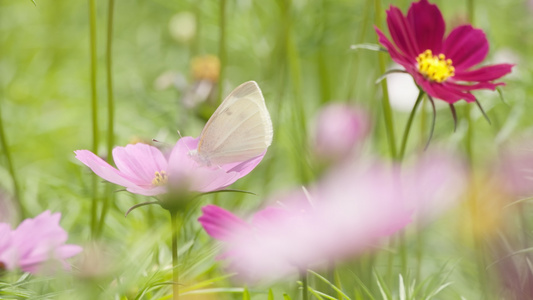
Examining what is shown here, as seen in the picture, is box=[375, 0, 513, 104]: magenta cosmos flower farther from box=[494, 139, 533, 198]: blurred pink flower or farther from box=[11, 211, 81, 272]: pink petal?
box=[11, 211, 81, 272]: pink petal

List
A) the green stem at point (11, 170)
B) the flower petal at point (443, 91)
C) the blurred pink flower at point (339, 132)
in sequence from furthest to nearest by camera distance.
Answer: the blurred pink flower at point (339, 132)
the green stem at point (11, 170)
the flower petal at point (443, 91)

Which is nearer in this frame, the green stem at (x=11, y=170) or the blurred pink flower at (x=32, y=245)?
the blurred pink flower at (x=32, y=245)

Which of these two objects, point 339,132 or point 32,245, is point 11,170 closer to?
point 32,245

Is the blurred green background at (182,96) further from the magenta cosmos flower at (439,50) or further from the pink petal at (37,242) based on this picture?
the magenta cosmos flower at (439,50)

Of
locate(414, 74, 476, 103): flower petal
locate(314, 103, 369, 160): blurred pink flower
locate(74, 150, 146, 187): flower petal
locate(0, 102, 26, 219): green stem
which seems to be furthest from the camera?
locate(314, 103, 369, 160): blurred pink flower

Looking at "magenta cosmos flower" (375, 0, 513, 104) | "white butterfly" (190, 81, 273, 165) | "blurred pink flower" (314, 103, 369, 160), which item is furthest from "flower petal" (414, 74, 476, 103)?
"blurred pink flower" (314, 103, 369, 160)

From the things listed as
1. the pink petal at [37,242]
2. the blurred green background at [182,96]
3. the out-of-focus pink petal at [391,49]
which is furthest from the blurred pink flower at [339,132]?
the pink petal at [37,242]
